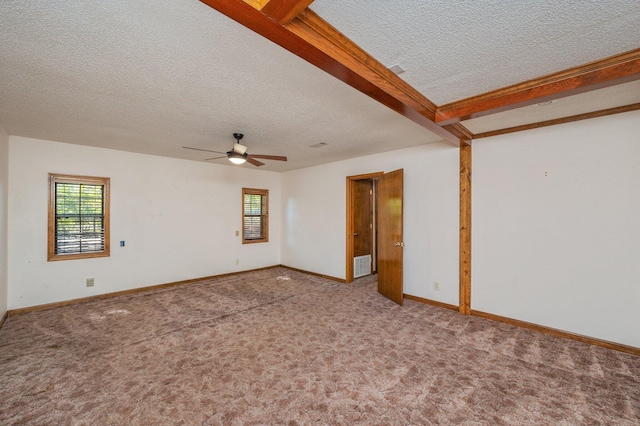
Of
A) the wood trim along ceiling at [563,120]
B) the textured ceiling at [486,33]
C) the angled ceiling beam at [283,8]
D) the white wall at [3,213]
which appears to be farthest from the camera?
the white wall at [3,213]

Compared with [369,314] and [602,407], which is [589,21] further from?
[369,314]

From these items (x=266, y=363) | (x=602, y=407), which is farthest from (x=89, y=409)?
(x=602, y=407)

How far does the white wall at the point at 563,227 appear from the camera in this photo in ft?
9.21

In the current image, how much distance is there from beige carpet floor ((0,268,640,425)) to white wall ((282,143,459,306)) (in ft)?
1.98

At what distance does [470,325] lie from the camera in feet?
11.4

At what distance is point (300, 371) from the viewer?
8.09 feet

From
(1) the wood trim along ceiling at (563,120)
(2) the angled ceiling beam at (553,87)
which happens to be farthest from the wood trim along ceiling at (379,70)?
(1) the wood trim along ceiling at (563,120)

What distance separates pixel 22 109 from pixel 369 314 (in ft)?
15.9

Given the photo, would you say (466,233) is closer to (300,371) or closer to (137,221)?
(300,371)

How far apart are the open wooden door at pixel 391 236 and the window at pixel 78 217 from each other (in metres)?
4.89

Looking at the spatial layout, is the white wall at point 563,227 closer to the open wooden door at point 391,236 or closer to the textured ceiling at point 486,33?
the open wooden door at point 391,236

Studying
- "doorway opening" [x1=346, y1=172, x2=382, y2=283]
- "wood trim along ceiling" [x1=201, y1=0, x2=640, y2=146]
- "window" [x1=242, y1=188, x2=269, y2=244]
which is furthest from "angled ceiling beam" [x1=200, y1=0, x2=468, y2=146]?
"window" [x1=242, y1=188, x2=269, y2=244]

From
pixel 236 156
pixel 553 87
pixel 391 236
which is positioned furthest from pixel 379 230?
pixel 553 87

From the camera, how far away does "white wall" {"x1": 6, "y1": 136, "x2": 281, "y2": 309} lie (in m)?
3.98
